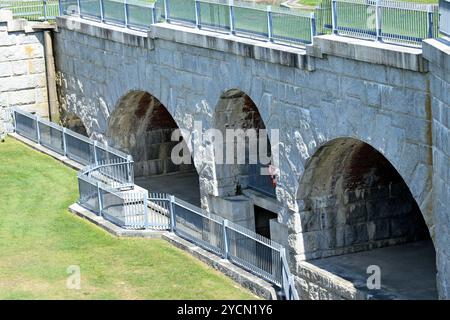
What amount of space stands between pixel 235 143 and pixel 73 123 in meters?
8.16

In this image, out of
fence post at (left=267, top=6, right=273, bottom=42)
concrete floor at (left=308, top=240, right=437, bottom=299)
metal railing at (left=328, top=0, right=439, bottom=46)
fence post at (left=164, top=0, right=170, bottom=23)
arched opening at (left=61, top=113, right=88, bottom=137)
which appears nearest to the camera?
metal railing at (left=328, top=0, right=439, bottom=46)

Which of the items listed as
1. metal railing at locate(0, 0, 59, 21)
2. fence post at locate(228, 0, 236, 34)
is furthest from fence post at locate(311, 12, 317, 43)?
metal railing at locate(0, 0, 59, 21)

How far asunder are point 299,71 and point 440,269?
168 inches

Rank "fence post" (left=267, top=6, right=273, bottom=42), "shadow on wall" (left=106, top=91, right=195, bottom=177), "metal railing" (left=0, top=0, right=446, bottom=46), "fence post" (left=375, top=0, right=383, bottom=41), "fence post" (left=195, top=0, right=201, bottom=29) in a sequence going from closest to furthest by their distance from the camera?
1. "metal railing" (left=0, top=0, right=446, bottom=46)
2. "fence post" (left=375, top=0, right=383, bottom=41)
3. "fence post" (left=267, top=6, right=273, bottom=42)
4. "fence post" (left=195, top=0, right=201, bottom=29)
5. "shadow on wall" (left=106, top=91, right=195, bottom=177)

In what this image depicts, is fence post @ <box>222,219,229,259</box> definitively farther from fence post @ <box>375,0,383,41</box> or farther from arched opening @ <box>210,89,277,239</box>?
fence post @ <box>375,0,383,41</box>

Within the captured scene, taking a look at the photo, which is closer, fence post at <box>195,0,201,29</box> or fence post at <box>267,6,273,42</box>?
fence post at <box>267,6,273,42</box>

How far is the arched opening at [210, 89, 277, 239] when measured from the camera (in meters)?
21.7

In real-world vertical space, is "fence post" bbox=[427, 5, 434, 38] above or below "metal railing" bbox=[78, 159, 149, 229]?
above

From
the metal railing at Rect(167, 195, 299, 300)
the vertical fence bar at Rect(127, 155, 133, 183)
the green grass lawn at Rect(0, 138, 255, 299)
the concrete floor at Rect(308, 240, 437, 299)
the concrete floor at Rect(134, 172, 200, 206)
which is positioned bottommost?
the concrete floor at Rect(134, 172, 200, 206)

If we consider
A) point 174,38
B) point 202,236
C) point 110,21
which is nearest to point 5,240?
point 202,236

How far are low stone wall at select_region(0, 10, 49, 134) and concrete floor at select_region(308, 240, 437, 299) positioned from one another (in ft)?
38.6

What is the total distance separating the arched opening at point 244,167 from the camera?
21719mm

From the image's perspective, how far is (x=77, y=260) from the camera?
1964 cm

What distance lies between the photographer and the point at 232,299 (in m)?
17.7
